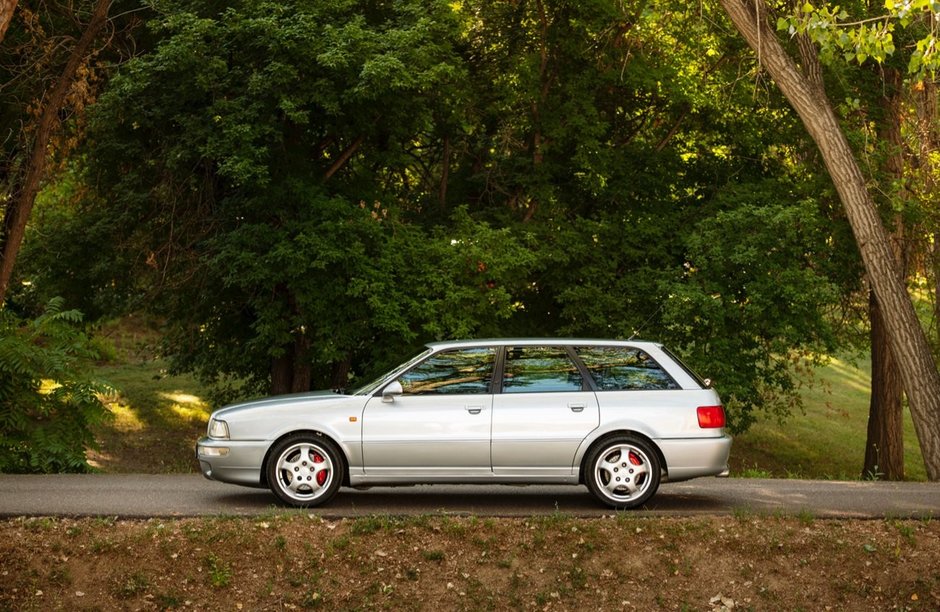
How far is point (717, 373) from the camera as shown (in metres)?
20.8

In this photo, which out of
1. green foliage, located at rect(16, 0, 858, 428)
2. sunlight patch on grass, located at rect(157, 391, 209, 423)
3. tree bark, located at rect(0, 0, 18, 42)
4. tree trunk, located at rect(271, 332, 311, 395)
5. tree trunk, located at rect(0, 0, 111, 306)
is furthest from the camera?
sunlight patch on grass, located at rect(157, 391, 209, 423)

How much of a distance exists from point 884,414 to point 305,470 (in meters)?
17.2

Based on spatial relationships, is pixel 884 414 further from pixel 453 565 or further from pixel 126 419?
pixel 126 419

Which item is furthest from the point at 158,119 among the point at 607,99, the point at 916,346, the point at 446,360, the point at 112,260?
the point at 916,346

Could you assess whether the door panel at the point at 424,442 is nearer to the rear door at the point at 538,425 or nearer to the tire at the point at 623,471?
the rear door at the point at 538,425

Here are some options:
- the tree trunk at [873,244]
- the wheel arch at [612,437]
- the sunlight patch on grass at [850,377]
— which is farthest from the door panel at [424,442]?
the sunlight patch on grass at [850,377]

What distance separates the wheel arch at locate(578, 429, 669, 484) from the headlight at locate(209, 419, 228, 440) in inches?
129

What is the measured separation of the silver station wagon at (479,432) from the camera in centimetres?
1107

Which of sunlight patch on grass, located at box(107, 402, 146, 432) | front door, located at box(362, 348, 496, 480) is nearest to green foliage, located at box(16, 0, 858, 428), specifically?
sunlight patch on grass, located at box(107, 402, 146, 432)

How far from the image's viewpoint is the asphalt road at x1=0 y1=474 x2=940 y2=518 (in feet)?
36.2

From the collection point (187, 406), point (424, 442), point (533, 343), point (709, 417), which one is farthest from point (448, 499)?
point (187, 406)

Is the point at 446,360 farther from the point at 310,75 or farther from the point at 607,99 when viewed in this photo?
the point at 607,99

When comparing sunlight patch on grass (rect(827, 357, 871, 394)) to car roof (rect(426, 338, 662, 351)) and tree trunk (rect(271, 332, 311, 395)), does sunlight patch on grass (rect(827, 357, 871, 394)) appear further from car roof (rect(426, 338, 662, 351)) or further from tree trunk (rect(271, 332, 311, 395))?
car roof (rect(426, 338, 662, 351))

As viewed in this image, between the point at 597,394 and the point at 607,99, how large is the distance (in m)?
14.9
